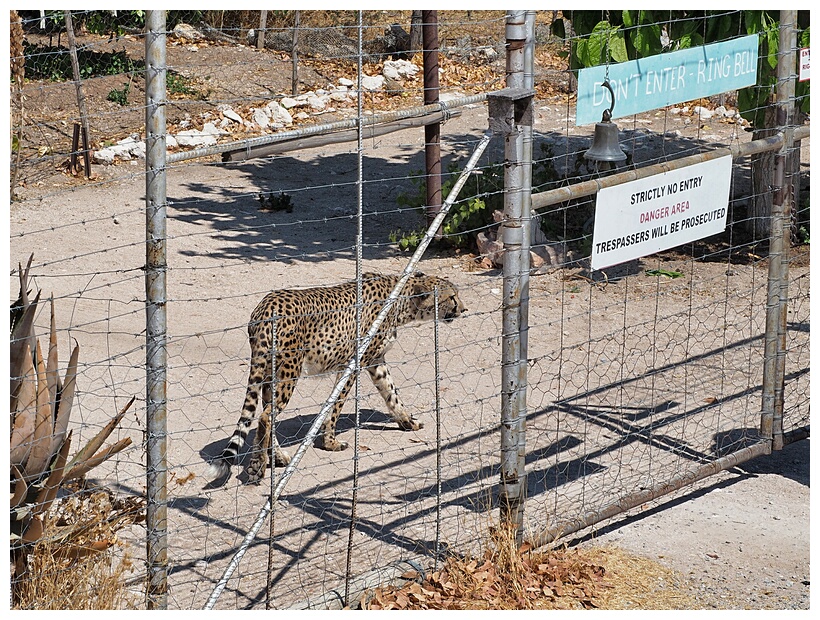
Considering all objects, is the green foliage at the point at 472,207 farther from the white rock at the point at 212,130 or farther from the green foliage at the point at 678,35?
the white rock at the point at 212,130

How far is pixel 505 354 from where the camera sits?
5234mm

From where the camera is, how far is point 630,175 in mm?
5406

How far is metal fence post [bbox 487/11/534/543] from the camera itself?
16.1ft

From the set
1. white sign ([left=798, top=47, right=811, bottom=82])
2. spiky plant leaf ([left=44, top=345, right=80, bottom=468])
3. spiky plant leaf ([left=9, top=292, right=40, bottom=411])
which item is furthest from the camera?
white sign ([left=798, top=47, right=811, bottom=82])

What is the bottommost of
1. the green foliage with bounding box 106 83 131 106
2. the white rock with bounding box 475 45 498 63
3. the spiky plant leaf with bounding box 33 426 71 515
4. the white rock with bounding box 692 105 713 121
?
the spiky plant leaf with bounding box 33 426 71 515

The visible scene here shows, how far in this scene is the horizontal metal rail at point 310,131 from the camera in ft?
13.8

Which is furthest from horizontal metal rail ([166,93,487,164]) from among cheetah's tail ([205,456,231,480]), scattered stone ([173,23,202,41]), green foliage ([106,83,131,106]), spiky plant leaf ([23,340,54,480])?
scattered stone ([173,23,202,41])

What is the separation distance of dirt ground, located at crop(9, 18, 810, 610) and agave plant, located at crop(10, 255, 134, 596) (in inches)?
8.2

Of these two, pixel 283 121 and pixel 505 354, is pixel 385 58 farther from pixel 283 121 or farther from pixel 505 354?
pixel 505 354

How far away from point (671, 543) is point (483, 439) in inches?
71.7

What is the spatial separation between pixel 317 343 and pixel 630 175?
2.60 metres

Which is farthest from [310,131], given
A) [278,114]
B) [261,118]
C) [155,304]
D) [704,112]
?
[704,112]

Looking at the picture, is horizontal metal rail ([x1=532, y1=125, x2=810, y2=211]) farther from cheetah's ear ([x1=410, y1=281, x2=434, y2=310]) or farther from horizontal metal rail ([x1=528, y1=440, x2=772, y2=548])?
cheetah's ear ([x1=410, y1=281, x2=434, y2=310])

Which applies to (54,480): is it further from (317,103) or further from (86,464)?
(317,103)
